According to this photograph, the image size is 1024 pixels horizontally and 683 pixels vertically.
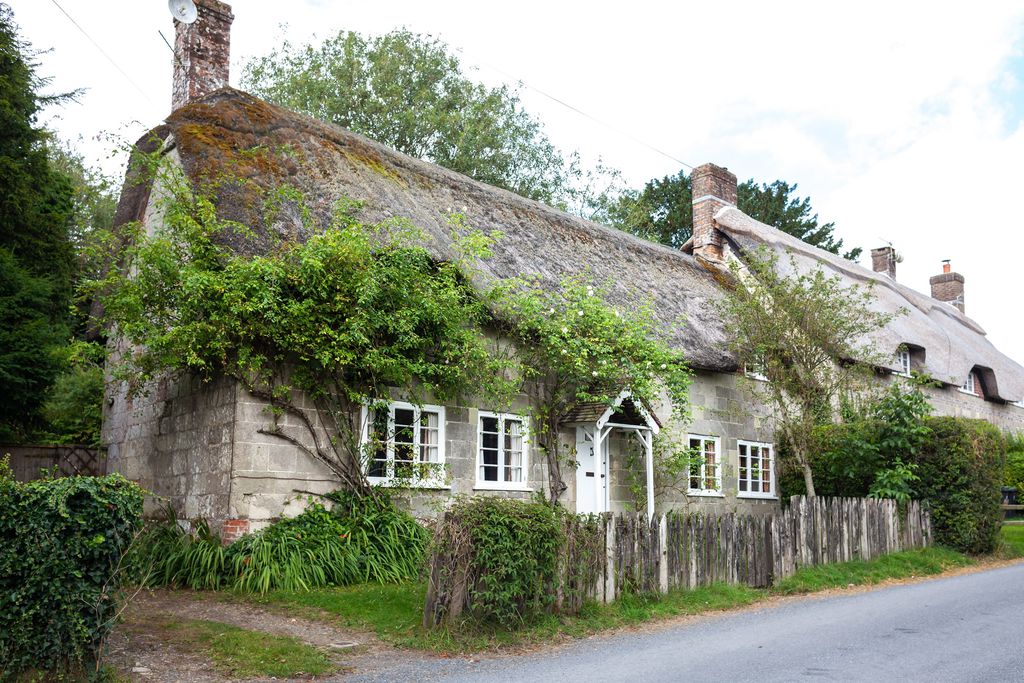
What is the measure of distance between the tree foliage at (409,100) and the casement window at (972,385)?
1666 cm

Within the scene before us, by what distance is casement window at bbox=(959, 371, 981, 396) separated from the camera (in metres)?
29.7

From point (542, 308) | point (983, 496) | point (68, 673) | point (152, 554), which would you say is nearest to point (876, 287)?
point (983, 496)

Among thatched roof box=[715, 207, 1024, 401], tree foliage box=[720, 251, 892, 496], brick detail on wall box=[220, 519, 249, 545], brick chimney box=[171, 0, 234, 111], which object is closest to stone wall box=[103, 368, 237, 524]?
brick detail on wall box=[220, 519, 249, 545]

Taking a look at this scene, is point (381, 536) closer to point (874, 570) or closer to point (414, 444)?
point (414, 444)

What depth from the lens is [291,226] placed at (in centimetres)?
1278

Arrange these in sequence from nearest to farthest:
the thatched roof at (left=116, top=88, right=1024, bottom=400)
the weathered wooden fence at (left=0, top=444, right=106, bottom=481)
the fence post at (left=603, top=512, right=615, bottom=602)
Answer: the fence post at (left=603, top=512, right=615, bottom=602)
the thatched roof at (left=116, top=88, right=1024, bottom=400)
the weathered wooden fence at (left=0, top=444, right=106, bottom=481)

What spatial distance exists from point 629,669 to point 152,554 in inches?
279

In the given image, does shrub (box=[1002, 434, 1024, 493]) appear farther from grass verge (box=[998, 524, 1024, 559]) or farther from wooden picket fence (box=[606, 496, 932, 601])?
wooden picket fence (box=[606, 496, 932, 601])

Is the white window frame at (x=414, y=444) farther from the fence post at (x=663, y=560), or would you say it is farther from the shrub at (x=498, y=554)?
the shrub at (x=498, y=554)

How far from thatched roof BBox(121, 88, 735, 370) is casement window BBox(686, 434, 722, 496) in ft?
5.34

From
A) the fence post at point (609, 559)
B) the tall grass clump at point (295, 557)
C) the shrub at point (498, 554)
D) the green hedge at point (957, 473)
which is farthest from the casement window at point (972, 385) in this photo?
the shrub at point (498, 554)

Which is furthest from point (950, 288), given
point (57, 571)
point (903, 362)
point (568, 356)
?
point (57, 571)

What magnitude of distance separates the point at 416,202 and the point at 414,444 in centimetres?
484

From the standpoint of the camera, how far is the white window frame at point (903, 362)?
25212 mm
